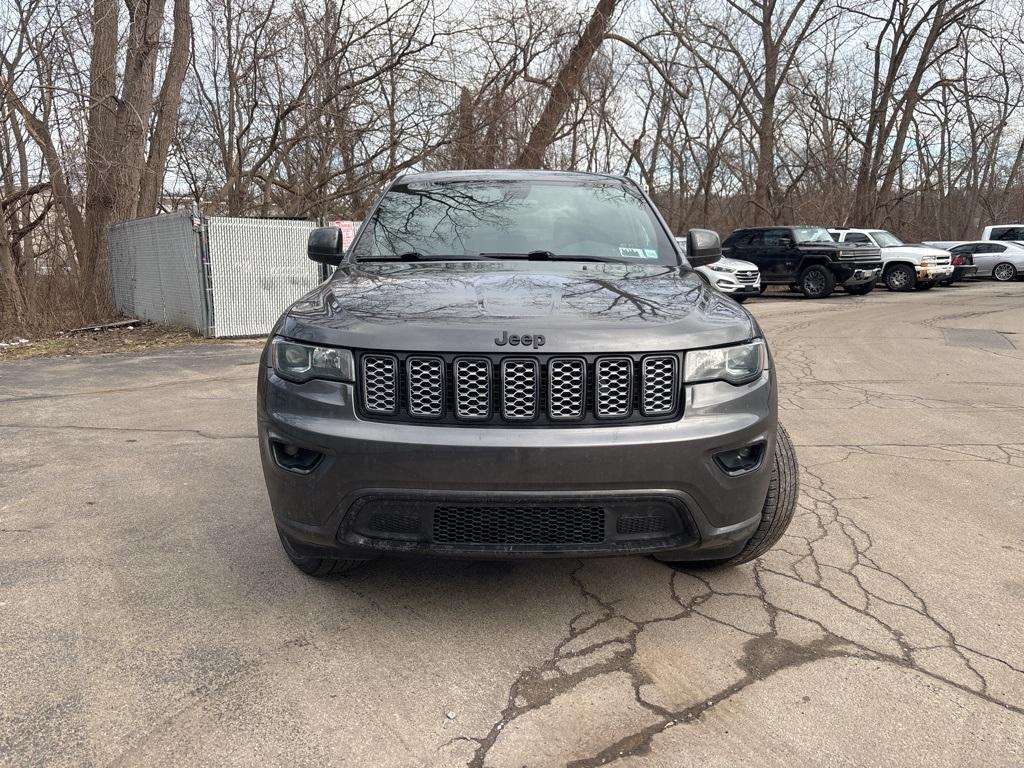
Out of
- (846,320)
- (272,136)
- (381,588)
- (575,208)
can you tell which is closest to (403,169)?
(272,136)

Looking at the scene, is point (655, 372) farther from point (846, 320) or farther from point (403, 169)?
point (403, 169)

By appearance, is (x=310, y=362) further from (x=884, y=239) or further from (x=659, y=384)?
(x=884, y=239)

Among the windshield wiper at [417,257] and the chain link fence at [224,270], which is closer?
the windshield wiper at [417,257]

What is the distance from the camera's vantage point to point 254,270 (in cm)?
1174

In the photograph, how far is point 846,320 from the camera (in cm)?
1363

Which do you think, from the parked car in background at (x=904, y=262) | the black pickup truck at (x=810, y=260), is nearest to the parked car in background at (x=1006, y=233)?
the parked car in background at (x=904, y=262)

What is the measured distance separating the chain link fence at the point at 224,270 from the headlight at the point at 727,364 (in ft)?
33.2

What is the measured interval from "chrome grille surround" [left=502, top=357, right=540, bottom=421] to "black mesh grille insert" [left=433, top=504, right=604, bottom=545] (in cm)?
31

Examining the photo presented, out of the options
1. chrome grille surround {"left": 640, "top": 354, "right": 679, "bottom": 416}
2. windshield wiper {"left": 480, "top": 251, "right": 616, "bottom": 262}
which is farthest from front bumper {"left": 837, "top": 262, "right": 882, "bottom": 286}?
chrome grille surround {"left": 640, "top": 354, "right": 679, "bottom": 416}

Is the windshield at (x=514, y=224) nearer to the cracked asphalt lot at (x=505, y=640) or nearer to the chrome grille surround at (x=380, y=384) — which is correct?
the chrome grille surround at (x=380, y=384)

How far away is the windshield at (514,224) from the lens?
11.8ft

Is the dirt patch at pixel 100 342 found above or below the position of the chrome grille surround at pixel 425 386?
below

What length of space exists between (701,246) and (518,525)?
2176 millimetres

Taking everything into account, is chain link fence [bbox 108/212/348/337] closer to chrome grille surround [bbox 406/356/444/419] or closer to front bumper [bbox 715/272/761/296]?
front bumper [bbox 715/272/761/296]
